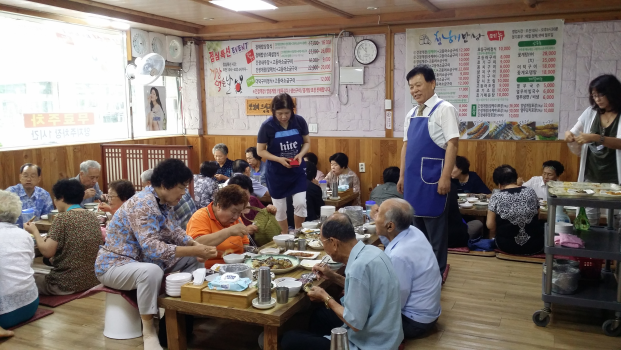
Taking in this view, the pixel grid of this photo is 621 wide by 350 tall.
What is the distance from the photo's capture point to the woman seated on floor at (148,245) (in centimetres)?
320

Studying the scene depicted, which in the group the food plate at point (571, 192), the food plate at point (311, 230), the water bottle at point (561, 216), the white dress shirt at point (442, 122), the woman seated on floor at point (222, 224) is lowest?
the food plate at point (311, 230)

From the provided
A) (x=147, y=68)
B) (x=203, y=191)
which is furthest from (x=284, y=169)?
(x=147, y=68)

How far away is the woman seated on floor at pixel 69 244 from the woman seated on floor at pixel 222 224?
110cm

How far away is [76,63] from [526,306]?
610 cm

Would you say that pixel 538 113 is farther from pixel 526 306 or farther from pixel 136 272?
pixel 136 272

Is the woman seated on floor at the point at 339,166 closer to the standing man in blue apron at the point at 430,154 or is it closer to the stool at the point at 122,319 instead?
the standing man in blue apron at the point at 430,154

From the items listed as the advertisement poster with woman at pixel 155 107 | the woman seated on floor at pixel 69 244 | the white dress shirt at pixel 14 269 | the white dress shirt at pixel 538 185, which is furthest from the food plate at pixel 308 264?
the advertisement poster with woman at pixel 155 107

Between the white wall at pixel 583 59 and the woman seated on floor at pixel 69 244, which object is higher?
the white wall at pixel 583 59

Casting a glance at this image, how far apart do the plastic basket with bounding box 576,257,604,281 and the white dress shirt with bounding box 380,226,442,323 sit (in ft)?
4.70

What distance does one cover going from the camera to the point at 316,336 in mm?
2957

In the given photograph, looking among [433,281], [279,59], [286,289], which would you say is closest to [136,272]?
[286,289]

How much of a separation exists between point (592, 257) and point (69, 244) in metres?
3.95

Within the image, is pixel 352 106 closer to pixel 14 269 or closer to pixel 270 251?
pixel 270 251

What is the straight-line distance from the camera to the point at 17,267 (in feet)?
12.2
